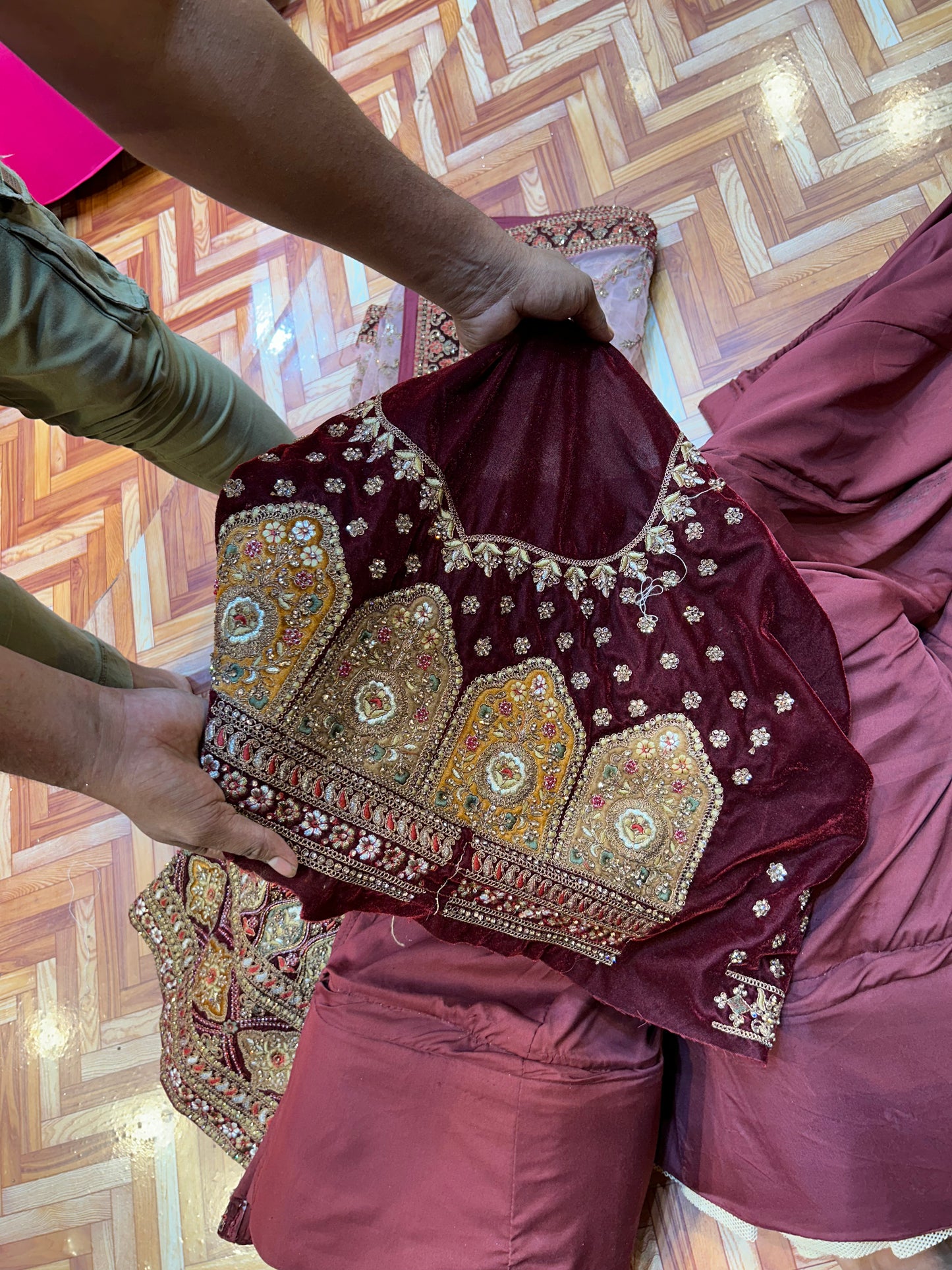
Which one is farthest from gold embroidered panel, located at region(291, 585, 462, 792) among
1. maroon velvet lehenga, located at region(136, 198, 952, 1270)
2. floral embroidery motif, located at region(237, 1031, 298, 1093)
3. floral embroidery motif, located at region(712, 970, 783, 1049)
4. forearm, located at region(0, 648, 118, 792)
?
floral embroidery motif, located at region(237, 1031, 298, 1093)

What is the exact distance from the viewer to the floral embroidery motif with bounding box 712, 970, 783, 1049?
1.00 metres

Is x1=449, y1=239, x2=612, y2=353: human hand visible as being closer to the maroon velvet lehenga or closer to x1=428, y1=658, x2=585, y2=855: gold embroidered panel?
the maroon velvet lehenga

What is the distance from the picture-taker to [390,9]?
6.97 feet

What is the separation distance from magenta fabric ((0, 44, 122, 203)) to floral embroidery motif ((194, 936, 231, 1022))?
2040 millimetres

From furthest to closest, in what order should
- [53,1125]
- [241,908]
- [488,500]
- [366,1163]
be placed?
[53,1125] < [241,908] < [366,1163] < [488,500]

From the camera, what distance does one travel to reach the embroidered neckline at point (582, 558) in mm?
976

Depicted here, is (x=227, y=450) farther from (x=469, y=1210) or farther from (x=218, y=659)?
(x=469, y=1210)

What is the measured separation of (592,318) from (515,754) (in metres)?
0.52

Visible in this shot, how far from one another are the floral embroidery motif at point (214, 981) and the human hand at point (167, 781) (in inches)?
27.4

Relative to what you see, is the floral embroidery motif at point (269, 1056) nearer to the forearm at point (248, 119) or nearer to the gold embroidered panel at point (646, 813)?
the gold embroidered panel at point (646, 813)

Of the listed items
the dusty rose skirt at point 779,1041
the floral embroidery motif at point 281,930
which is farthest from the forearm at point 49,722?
the floral embroidery motif at point 281,930

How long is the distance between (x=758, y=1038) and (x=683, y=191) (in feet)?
5.02

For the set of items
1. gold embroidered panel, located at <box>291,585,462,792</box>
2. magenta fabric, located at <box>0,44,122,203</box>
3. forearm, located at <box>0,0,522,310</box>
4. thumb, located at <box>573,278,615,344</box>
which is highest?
magenta fabric, located at <box>0,44,122,203</box>

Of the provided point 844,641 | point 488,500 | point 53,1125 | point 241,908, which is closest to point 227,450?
point 488,500
